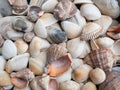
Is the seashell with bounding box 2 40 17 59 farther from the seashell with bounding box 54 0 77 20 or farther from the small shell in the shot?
the seashell with bounding box 54 0 77 20

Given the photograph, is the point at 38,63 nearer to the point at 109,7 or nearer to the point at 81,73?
the point at 81,73

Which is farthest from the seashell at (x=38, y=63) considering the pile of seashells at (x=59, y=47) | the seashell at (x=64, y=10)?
the seashell at (x=64, y=10)

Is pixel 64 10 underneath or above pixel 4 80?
above

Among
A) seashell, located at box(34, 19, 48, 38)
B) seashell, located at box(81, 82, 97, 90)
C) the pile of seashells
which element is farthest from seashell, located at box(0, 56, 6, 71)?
seashell, located at box(81, 82, 97, 90)

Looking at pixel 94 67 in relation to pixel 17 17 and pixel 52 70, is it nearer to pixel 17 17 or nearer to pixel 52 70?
pixel 52 70

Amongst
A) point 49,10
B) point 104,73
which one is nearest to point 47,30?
point 49,10

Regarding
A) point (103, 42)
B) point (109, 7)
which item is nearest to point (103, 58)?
point (103, 42)
